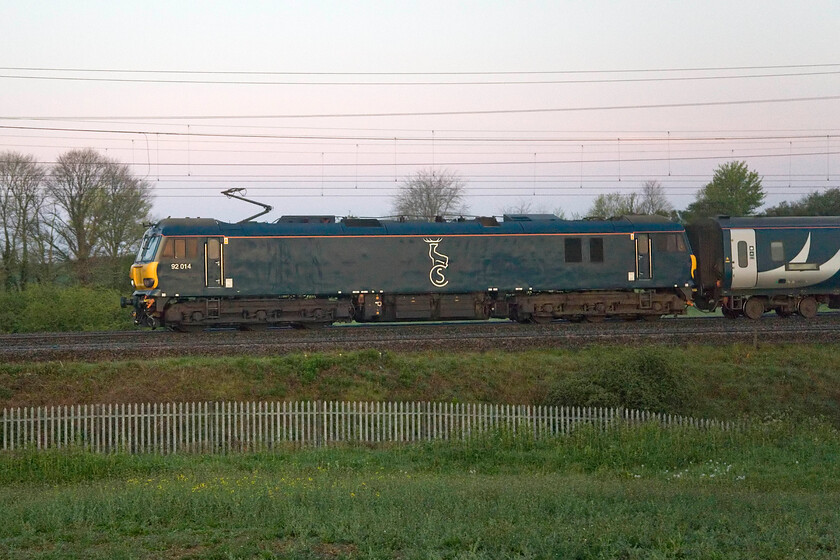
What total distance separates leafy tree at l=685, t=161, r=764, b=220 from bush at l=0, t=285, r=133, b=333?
46.9m

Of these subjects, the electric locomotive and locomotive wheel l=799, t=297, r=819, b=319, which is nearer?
the electric locomotive

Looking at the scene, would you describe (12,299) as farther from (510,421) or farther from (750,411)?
(750,411)

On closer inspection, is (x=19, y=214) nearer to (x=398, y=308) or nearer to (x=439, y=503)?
(x=398, y=308)

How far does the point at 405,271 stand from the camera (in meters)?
27.6

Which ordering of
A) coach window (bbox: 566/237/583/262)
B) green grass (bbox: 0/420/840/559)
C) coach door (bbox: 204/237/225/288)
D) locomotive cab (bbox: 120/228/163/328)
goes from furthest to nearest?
coach window (bbox: 566/237/583/262) → coach door (bbox: 204/237/225/288) → locomotive cab (bbox: 120/228/163/328) → green grass (bbox: 0/420/840/559)

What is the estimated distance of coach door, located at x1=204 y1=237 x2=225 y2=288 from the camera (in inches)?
1017

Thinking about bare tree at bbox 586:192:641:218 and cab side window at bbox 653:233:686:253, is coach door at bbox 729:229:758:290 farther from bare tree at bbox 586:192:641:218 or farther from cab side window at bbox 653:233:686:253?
bare tree at bbox 586:192:641:218

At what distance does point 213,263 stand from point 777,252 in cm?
2010

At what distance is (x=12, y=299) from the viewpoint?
124 feet

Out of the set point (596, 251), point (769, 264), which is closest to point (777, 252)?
point (769, 264)

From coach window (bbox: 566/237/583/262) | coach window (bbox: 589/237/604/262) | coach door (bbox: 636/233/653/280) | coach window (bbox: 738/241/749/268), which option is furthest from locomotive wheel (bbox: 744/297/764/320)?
coach window (bbox: 566/237/583/262)

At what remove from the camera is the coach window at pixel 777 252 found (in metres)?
28.9

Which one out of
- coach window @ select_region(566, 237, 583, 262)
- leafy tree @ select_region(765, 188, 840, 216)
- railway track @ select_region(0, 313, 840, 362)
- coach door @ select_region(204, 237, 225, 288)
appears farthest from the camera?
leafy tree @ select_region(765, 188, 840, 216)

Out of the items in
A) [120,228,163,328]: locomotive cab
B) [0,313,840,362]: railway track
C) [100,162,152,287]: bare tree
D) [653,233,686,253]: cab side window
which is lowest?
[0,313,840,362]: railway track
